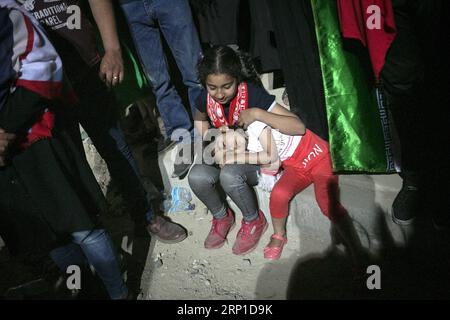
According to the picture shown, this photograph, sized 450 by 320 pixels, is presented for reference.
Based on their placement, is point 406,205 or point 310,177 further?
point 310,177

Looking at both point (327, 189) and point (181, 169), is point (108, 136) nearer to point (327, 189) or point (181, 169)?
point (181, 169)

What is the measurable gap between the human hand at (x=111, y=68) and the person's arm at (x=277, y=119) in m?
0.77

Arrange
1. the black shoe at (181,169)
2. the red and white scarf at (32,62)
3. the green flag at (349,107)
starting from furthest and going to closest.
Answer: the black shoe at (181,169) < the green flag at (349,107) < the red and white scarf at (32,62)

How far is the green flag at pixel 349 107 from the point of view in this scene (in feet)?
5.84

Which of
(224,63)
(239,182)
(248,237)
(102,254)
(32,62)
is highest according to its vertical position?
(32,62)

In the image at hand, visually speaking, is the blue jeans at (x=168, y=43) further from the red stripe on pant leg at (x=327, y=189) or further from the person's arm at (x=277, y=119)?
the red stripe on pant leg at (x=327, y=189)

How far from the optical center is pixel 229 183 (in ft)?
6.71

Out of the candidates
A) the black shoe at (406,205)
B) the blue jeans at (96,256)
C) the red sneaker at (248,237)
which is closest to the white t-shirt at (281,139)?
the red sneaker at (248,237)

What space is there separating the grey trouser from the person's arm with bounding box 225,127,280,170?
0.06 meters

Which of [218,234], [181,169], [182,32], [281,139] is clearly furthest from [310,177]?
[182,32]

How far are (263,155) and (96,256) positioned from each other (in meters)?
1.07

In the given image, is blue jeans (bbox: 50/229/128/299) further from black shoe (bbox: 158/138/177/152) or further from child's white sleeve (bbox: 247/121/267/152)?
black shoe (bbox: 158/138/177/152)
